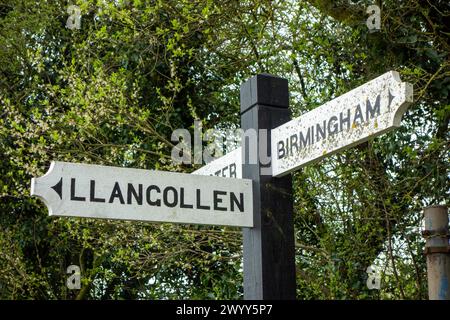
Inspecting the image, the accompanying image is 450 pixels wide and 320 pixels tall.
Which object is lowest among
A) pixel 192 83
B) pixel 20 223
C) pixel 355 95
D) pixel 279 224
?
pixel 279 224

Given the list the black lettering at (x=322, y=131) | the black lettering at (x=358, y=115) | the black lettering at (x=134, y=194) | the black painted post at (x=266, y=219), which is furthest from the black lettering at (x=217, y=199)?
the black lettering at (x=358, y=115)

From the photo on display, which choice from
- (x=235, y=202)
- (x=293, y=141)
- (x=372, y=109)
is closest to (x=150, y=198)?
(x=235, y=202)

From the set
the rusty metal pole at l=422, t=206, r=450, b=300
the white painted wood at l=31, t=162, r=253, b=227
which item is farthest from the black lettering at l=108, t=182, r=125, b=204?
the rusty metal pole at l=422, t=206, r=450, b=300

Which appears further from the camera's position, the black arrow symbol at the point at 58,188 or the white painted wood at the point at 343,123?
the black arrow symbol at the point at 58,188

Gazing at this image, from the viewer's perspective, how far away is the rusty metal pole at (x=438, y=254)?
352cm

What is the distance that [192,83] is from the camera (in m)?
8.59

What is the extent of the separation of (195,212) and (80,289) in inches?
263

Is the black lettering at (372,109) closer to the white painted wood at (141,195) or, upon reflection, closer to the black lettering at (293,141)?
the black lettering at (293,141)

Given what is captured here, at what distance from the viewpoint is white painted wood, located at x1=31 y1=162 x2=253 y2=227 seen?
8.94 ft

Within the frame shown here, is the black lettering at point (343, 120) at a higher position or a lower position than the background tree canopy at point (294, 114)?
lower

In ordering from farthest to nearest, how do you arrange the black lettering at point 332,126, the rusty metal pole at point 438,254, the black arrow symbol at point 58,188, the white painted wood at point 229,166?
the rusty metal pole at point 438,254 < the white painted wood at point 229,166 < the black lettering at point 332,126 < the black arrow symbol at point 58,188

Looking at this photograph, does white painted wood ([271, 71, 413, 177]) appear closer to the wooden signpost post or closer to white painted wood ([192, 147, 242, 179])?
the wooden signpost post
